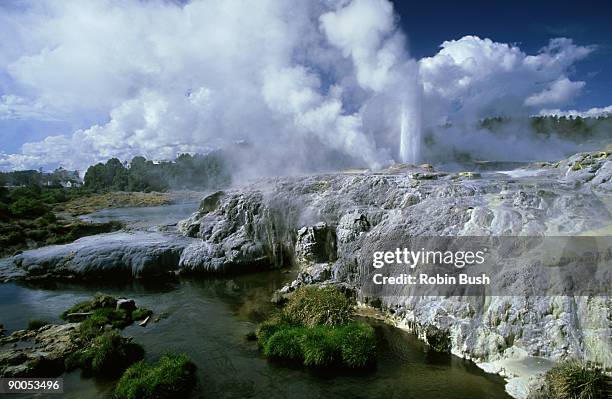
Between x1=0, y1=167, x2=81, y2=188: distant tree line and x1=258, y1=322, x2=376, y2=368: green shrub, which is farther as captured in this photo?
x1=0, y1=167, x2=81, y2=188: distant tree line

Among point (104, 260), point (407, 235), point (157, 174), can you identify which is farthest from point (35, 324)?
point (157, 174)

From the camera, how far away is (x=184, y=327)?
66.1 feet

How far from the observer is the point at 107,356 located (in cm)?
1581

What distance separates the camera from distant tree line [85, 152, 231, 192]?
117 m

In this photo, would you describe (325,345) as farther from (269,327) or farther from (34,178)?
(34,178)

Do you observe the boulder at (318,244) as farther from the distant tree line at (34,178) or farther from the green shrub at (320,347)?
the distant tree line at (34,178)

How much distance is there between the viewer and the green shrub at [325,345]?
1539 cm

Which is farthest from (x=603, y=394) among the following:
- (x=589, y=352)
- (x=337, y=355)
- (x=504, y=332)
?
(x=337, y=355)

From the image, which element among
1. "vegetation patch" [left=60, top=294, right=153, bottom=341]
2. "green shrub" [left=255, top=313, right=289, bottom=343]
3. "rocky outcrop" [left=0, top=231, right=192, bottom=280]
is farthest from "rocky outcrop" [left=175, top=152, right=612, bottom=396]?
"vegetation patch" [left=60, top=294, right=153, bottom=341]

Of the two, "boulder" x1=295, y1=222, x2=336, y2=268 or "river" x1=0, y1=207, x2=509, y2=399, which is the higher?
"boulder" x1=295, y1=222, x2=336, y2=268

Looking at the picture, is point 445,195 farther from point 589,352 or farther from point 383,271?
point 589,352

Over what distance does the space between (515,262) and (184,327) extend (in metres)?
16.1

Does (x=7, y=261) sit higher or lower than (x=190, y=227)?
lower

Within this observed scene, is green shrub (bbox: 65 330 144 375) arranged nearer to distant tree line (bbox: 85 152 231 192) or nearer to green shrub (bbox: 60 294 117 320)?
green shrub (bbox: 60 294 117 320)
